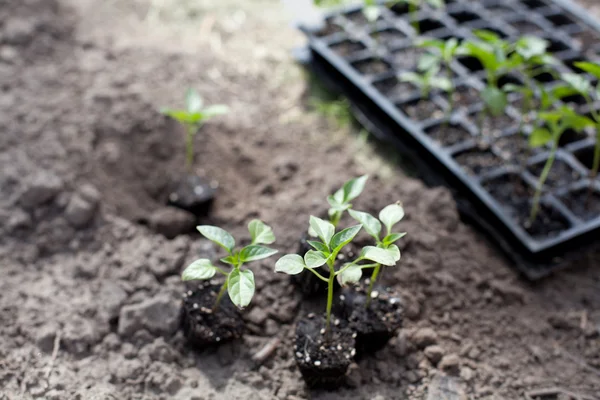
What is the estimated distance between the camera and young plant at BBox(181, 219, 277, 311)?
1.67 metres

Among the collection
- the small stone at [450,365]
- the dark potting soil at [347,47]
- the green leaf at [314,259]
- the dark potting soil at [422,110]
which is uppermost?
the green leaf at [314,259]

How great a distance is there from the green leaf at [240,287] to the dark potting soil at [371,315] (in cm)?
38

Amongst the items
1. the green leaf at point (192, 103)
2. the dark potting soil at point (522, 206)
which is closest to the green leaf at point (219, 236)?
the green leaf at point (192, 103)

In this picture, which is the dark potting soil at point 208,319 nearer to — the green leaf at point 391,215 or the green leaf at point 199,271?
the green leaf at point 199,271

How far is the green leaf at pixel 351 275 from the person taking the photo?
171 cm

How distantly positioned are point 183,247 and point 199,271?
1.45 feet

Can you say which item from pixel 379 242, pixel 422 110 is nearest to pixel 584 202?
pixel 422 110

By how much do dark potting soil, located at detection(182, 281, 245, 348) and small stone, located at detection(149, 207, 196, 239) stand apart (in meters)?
0.43

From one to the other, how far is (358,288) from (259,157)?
910 mm

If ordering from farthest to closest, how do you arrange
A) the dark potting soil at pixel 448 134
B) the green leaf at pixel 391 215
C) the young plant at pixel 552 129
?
1. the dark potting soil at pixel 448 134
2. the young plant at pixel 552 129
3. the green leaf at pixel 391 215

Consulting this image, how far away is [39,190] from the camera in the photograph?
2.29 m

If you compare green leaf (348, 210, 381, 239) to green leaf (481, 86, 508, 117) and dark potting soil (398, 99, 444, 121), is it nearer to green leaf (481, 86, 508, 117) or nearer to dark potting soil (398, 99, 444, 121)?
green leaf (481, 86, 508, 117)

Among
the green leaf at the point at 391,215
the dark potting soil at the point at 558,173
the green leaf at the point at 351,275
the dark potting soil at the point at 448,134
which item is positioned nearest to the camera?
the green leaf at the point at 351,275

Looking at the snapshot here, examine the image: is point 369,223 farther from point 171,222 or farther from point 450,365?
point 171,222
